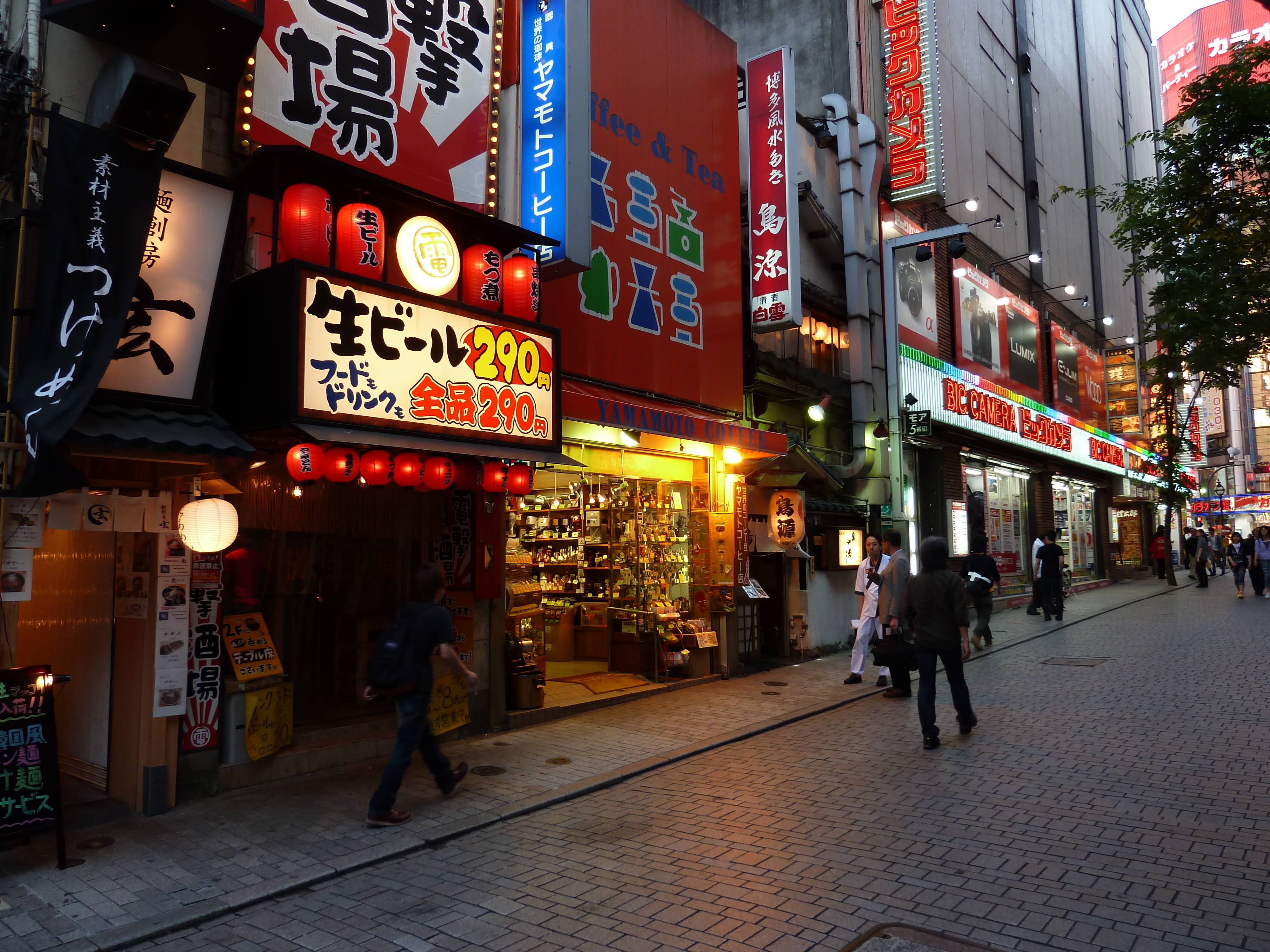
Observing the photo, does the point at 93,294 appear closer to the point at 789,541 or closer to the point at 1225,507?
the point at 789,541

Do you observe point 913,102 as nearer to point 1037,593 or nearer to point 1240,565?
point 1037,593

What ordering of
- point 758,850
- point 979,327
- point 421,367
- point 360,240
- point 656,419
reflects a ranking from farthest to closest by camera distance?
point 979,327 < point 656,419 < point 421,367 < point 360,240 < point 758,850

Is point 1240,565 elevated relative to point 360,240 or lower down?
lower down

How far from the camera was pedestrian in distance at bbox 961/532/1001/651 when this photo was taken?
49.0ft

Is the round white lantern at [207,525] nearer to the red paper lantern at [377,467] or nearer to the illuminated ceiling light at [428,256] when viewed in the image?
the red paper lantern at [377,467]

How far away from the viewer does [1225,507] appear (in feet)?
186

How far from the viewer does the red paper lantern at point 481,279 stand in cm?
823

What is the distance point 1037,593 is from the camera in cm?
2005

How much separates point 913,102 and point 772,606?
39.4ft

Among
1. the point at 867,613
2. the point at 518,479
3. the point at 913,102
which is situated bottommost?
the point at 867,613

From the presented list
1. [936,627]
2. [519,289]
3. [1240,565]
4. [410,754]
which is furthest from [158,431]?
[1240,565]

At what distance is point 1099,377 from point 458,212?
108 ft

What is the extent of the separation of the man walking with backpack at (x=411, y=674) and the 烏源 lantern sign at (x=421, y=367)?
4.94 feet

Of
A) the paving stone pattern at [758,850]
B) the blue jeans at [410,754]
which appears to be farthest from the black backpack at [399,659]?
the paving stone pattern at [758,850]
